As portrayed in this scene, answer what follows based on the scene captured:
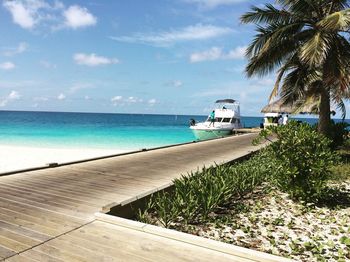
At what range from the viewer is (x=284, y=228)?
5438mm

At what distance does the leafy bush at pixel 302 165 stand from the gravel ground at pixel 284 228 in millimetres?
363

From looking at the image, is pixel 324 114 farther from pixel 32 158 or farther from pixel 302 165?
pixel 32 158

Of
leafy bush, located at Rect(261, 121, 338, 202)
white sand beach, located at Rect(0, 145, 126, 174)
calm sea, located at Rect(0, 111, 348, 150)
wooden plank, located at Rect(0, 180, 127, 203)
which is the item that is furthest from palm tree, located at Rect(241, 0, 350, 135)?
calm sea, located at Rect(0, 111, 348, 150)

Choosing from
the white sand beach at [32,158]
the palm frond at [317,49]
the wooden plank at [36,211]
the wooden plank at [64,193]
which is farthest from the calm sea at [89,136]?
the wooden plank at [36,211]

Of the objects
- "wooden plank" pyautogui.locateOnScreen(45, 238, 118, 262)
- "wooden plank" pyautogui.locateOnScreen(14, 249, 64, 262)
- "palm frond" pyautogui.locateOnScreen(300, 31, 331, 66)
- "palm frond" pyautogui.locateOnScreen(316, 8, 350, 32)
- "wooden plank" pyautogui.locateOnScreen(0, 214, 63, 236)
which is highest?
"palm frond" pyautogui.locateOnScreen(316, 8, 350, 32)

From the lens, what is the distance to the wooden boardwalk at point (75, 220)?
12.4ft

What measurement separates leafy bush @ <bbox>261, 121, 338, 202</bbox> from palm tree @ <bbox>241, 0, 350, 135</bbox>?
194 inches

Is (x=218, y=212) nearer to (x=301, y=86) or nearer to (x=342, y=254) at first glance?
(x=342, y=254)

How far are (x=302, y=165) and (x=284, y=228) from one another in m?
1.68

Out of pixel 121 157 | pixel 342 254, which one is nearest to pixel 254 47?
pixel 121 157

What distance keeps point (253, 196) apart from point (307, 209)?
1199mm

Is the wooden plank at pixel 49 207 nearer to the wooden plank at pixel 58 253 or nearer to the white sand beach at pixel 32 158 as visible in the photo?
the wooden plank at pixel 58 253

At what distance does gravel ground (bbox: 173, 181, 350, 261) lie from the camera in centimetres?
457

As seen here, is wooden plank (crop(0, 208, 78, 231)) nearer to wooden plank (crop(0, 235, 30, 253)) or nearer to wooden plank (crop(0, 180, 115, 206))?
wooden plank (crop(0, 235, 30, 253))
